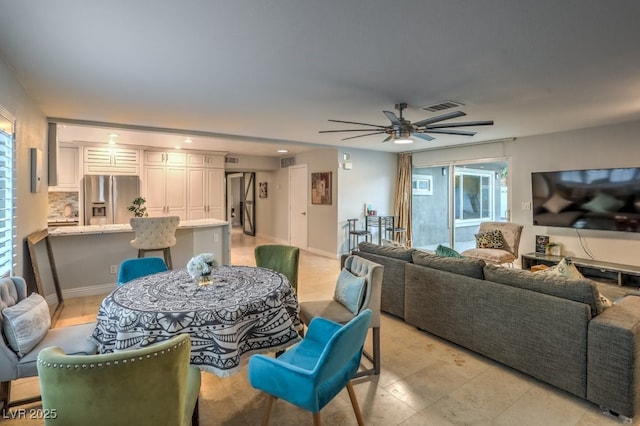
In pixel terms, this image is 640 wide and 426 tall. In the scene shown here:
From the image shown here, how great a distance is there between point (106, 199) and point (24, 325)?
5075 mm

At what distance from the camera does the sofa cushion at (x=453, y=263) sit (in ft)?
9.20

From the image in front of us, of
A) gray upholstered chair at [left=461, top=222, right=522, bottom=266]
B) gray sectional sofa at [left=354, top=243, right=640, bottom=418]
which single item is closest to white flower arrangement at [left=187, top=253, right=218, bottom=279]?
gray sectional sofa at [left=354, top=243, right=640, bottom=418]

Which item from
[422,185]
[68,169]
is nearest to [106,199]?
[68,169]

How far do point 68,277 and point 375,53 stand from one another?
4.62 meters

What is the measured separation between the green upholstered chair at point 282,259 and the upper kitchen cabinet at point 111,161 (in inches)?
190

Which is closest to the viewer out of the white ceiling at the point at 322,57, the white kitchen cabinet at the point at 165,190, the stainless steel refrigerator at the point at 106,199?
the white ceiling at the point at 322,57

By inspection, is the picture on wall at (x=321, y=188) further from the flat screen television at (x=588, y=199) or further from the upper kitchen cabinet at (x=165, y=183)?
the flat screen television at (x=588, y=199)

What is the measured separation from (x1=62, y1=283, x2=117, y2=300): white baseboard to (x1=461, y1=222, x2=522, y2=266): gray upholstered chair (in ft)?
17.8

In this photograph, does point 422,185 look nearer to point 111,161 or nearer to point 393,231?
point 393,231

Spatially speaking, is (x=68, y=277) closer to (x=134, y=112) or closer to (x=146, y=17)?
(x=134, y=112)

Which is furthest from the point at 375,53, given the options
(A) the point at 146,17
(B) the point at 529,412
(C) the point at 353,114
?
(B) the point at 529,412

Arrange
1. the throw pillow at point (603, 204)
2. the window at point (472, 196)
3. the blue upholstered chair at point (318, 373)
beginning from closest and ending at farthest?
1. the blue upholstered chair at point (318, 373)
2. the throw pillow at point (603, 204)
3. the window at point (472, 196)

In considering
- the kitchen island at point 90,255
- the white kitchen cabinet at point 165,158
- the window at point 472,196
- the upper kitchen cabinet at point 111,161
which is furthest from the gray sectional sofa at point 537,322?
the upper kitchen cabinet at point 111,161

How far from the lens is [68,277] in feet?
14.1
